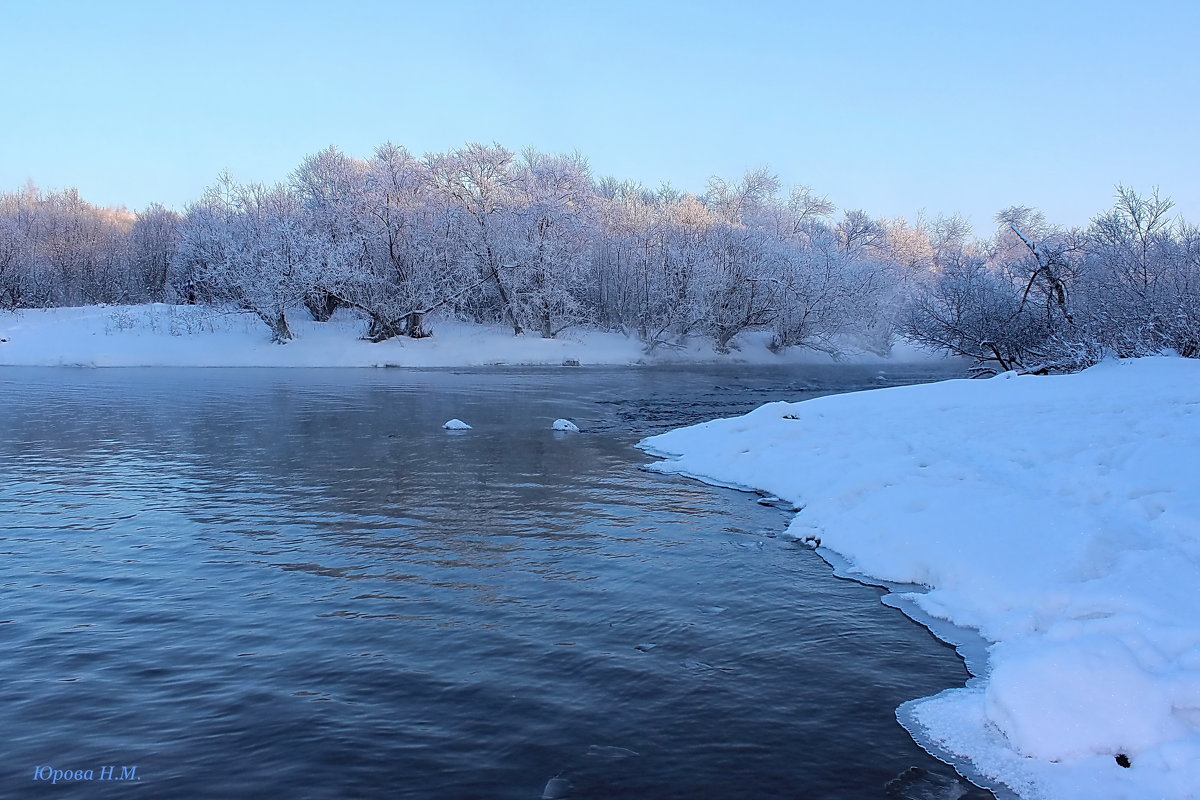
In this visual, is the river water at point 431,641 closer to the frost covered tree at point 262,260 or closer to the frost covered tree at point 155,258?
the frost covered tree at point 262,260

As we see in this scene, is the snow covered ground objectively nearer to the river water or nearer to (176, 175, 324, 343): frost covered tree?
(176, 175, 324, 343): frost covered tree

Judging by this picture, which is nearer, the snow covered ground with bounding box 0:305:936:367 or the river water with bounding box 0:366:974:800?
the river water with bounding box 0:366:974:800

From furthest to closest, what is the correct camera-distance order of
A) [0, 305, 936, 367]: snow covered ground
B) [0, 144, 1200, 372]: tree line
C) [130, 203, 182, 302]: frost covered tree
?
[130, 203, 182, 302]: frost covered tree, [0, 144, 1200, 372]: tree line, [0, 305, 936, 367]: snow covered ground

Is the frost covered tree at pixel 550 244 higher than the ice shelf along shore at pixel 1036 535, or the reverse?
the frost covered tree at pixel 550 244

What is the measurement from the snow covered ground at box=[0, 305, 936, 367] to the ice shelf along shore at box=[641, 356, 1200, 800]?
3773 cm

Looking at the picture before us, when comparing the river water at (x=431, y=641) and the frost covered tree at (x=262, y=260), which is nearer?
the river water at (x=431, y=641)

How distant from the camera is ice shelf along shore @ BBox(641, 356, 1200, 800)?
5102mm

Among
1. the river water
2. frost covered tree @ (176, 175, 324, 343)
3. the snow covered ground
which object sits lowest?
the river water

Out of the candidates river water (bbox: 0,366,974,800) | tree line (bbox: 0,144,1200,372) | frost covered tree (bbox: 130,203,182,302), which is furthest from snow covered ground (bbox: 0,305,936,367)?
river water (bbox: 0,366,974,800)

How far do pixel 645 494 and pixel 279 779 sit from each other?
9.28m

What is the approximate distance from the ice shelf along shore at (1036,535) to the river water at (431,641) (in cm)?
66

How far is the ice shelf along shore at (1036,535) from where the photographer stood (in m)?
5.10

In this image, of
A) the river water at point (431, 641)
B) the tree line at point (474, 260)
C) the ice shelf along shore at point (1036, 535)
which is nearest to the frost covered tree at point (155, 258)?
the tree line at point (474, 260)

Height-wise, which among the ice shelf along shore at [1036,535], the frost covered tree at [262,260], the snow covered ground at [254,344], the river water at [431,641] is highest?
the frost covered tree at [262,260]
